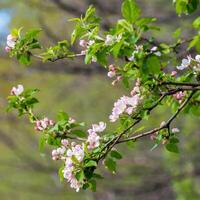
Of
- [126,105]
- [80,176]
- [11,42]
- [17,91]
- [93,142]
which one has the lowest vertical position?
[80,176]

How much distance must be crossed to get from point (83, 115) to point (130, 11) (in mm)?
8900

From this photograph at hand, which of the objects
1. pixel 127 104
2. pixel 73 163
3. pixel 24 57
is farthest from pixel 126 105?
pixel 24 57

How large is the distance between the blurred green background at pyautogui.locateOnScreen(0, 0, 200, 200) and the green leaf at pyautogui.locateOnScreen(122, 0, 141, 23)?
262 cm

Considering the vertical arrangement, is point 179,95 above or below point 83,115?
below

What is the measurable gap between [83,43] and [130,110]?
245mm

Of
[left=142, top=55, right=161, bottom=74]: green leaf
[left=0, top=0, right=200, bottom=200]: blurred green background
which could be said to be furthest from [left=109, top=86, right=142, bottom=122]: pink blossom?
[left=0, top=0, right=200, bottom=200]: blurred green background

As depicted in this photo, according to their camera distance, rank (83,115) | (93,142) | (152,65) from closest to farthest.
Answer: (152,65), (93,142), (83,115)

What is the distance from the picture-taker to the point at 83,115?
413 inches

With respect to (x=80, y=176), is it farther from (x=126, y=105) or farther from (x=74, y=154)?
(x=126, y=105)

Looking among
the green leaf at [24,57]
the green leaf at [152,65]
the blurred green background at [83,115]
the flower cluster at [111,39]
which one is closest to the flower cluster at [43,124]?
the green leaf at [24,57]

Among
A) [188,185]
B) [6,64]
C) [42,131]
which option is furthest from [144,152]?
[42,131]

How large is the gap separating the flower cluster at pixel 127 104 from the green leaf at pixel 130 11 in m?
0.25

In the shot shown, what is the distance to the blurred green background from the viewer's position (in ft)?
19.6

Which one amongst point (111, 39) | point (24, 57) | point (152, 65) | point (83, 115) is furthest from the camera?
point (83, 115)
